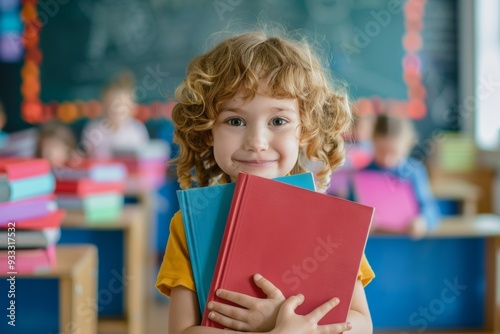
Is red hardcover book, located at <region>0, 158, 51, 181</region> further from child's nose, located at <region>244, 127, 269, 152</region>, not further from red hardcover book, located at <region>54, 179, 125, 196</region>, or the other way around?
red hardcover book, located at <region>54, 179, 125, 196</region>

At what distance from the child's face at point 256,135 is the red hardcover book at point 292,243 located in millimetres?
92

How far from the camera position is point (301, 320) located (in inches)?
38.9

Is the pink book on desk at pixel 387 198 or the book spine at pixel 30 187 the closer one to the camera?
the book spine at pixel 30 187

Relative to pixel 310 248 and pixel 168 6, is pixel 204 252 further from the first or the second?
pixel 168 6

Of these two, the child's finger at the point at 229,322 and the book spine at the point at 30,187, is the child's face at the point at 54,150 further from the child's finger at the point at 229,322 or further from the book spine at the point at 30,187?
the child's finger at the point at 229,322

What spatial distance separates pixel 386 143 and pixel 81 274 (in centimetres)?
194

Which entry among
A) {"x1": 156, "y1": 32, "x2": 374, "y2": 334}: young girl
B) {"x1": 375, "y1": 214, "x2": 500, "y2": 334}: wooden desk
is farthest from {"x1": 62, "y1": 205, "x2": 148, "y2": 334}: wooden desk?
{"x1": 156, "y1": 32, "x2": 374, "y2": 334}: young girl

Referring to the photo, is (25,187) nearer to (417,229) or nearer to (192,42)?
(417,229)

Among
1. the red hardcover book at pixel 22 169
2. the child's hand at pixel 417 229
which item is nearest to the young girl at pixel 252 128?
the red hardcover book at pixel 22 169

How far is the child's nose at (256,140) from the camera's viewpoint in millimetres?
1078

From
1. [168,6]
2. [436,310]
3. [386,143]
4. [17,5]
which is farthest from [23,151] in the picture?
[436,310]

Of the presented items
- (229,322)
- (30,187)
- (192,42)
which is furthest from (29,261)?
(192,42)

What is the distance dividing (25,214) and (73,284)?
29 centimetres

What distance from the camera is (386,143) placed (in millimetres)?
3453
